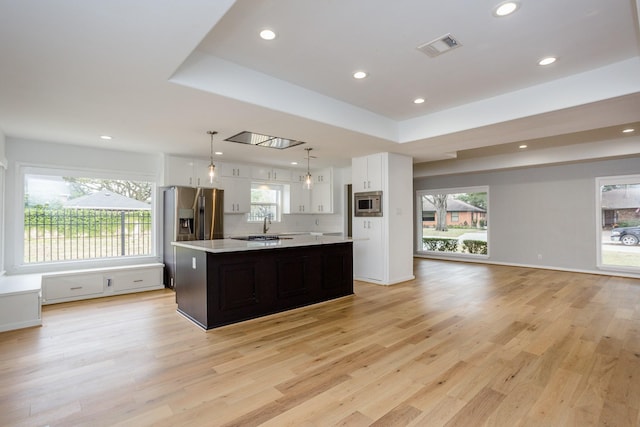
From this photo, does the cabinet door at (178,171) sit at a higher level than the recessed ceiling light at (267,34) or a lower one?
lower

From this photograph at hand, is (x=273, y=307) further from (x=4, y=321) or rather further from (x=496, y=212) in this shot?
(x=496, y=212)

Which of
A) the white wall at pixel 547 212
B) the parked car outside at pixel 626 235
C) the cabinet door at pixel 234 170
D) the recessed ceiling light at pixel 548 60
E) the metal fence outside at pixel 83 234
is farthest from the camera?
the white wall at pixel 547 212

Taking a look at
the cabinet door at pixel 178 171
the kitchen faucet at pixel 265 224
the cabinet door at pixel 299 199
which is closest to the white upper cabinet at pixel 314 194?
the cabinet door at pixel 299 199

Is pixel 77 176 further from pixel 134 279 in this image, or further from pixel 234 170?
pixel 234 170

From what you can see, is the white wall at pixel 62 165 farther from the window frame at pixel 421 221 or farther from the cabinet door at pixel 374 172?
the window frame at pixel 421 221

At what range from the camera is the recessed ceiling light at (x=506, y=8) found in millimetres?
2219

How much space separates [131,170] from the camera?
5.83 metres

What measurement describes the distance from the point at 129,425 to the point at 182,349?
44.0 inches

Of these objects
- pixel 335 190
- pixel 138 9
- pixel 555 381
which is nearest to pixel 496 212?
pixel 335 190

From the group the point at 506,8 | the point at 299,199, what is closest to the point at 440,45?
the point at 506,8

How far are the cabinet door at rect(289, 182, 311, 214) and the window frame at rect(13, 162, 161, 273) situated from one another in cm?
292

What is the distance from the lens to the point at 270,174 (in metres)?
7.38

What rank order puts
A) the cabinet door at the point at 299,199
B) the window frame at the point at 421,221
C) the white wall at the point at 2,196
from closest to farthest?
the white wall at the point at 2,196
the cabinet door at the point at 299,199
the window frame at the point at 421,221

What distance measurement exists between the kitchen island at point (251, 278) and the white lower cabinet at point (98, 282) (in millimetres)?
1568
